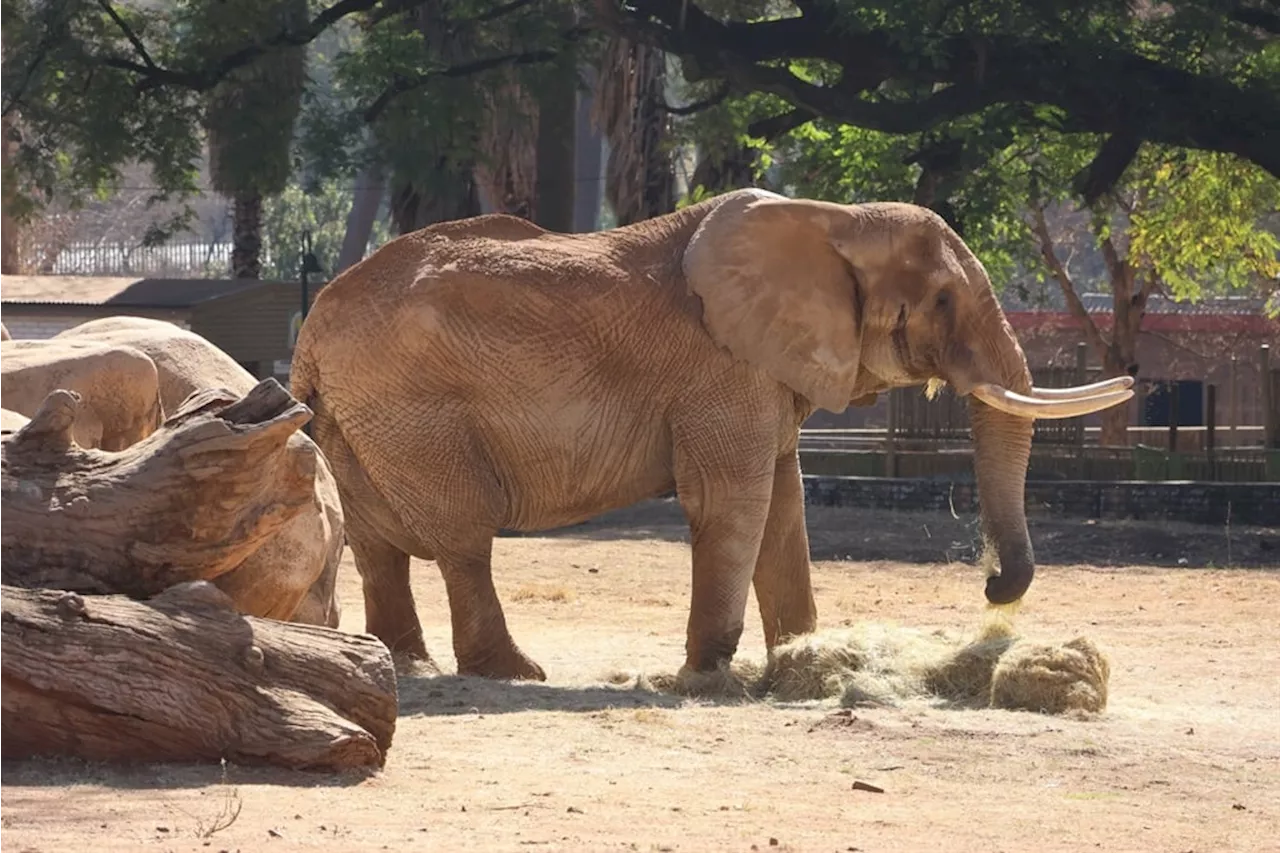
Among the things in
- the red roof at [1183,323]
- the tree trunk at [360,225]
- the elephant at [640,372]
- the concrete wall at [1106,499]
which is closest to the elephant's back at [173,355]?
the elephant at [640,372]

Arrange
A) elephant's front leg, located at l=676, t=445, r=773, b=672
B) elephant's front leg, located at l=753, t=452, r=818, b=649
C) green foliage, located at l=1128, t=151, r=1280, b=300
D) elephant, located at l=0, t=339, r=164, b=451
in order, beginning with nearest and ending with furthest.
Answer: elephant, located at l=0, t=339, r=164, b=451 < elephant's front leg, located at l=676, t=445, r=773, b=672 < elephant's front leg, located at l=753, t=452, r=818, b=649 < green foliage, located at l=1128, t=151, r=1280, b=300

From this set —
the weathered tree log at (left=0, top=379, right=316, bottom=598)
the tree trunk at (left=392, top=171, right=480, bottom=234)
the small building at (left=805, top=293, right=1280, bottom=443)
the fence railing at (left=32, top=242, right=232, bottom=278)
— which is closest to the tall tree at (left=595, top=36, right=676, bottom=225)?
the tree trunk at (left=392, top=171, right=480, bottom=234)

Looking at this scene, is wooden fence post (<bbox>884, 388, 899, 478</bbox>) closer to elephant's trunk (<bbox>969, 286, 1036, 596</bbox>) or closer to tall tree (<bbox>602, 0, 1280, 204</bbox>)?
tall tree (<bbox>602, 0, 1280, 204</bbox>)

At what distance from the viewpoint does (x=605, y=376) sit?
38.7 feet

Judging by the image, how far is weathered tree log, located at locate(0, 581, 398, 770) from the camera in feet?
24.0

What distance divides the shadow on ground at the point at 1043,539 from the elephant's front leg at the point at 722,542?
7360mm

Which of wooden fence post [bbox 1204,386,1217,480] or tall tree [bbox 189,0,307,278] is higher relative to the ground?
tall tree [bbox 189,0,307,278]

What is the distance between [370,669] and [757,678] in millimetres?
3796

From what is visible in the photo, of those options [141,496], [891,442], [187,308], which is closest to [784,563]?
[141,496]

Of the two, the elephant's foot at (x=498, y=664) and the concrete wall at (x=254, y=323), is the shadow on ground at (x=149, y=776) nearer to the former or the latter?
the elephant's foot at (x=498, y=664)

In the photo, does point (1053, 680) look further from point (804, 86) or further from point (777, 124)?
point (777, 124)

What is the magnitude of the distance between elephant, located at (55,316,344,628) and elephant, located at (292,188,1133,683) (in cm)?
85

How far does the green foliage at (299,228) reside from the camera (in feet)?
202

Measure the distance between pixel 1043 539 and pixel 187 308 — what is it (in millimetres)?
11261
